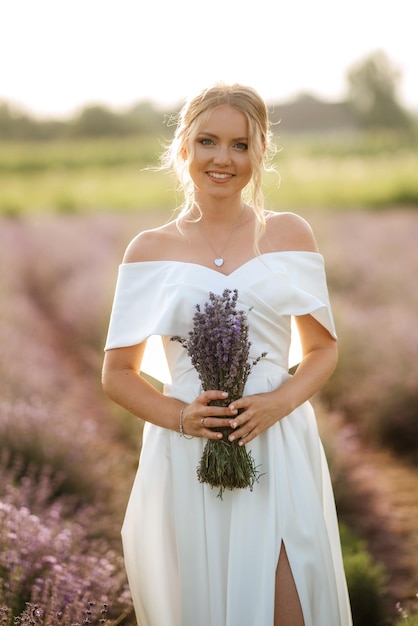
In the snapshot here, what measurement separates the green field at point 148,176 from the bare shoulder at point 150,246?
43.3 ft

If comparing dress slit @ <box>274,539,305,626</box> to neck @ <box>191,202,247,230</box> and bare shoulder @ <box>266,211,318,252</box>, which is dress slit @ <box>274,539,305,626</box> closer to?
bare shoulder @ <box>266,211,318,252</box>

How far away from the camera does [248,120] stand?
7.80ft

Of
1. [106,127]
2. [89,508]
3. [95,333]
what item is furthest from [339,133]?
[89,508]

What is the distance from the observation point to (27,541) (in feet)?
9.74

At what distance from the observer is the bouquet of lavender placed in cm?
212

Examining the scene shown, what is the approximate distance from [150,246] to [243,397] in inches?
23.5

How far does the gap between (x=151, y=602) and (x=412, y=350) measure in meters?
4.21

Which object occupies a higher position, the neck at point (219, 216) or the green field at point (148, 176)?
the green field at point (148, 176)

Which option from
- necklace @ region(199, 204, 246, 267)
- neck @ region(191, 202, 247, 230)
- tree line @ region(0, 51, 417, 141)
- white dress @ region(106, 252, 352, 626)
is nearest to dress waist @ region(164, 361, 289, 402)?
white dress @ region(106, 252, 352, 626)

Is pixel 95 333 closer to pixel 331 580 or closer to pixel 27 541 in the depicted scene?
pixel 27 541

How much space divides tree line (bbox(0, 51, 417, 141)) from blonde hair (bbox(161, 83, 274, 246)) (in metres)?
29.6

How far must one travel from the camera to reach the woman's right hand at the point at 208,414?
2.19 meters

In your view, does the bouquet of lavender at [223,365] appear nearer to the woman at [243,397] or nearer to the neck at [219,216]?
the woman at [243,397]

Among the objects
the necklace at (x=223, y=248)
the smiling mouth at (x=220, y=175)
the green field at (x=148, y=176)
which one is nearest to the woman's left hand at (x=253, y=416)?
the necklace at (x=223, y=248)
